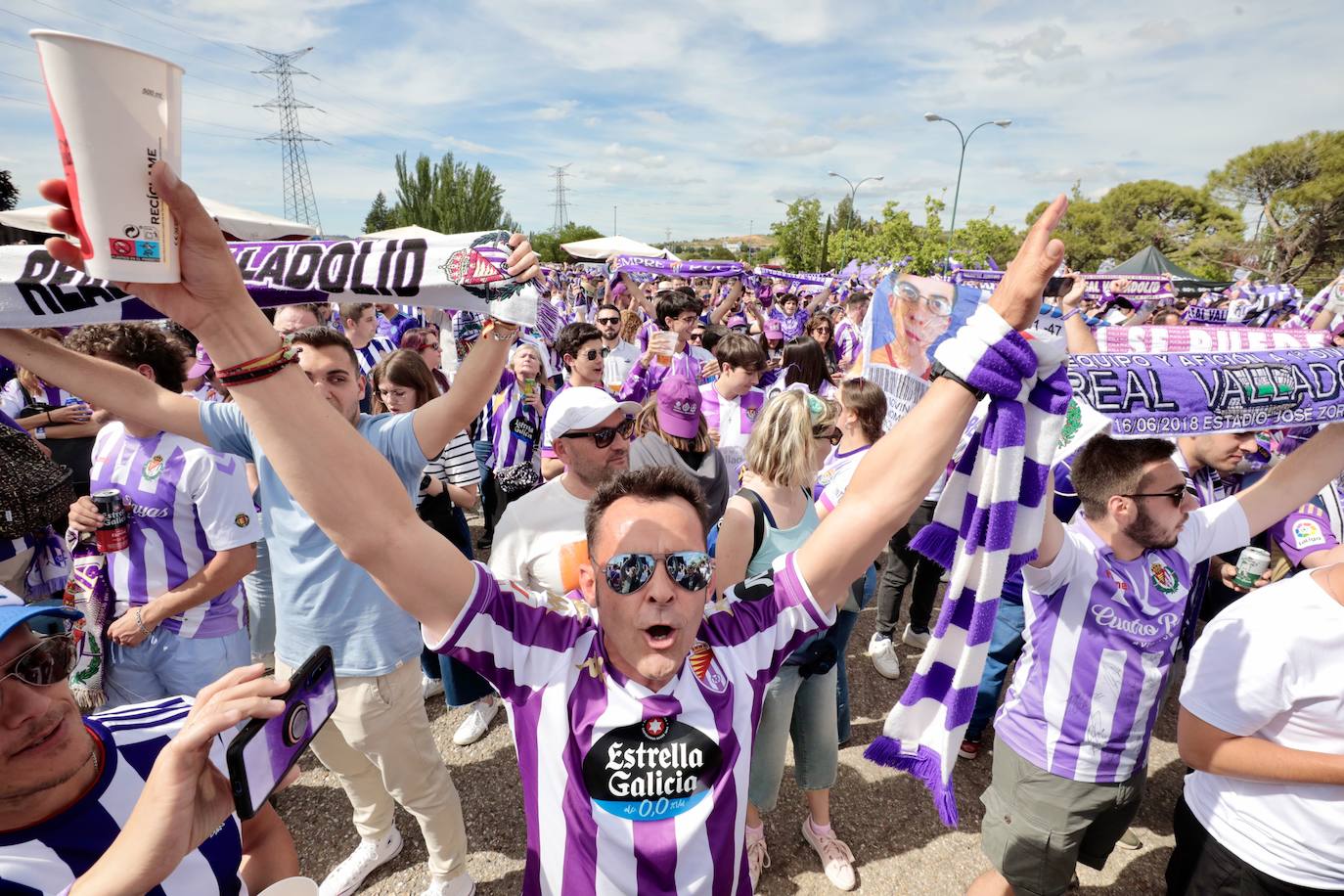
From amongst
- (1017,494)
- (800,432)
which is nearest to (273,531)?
(800,432)

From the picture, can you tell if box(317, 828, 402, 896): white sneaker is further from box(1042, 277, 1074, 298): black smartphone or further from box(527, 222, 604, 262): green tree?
box(527, 222, 604, 262): green tree

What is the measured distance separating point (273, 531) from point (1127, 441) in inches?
128

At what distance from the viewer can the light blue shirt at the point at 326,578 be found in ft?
8.10

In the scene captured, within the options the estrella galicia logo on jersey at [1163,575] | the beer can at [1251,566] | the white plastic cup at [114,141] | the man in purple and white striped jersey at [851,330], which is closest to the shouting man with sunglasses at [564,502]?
the white plastic cup at [114,141]

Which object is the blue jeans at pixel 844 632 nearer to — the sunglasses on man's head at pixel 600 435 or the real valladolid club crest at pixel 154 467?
the sunglasses on man's head at pixel 600 435

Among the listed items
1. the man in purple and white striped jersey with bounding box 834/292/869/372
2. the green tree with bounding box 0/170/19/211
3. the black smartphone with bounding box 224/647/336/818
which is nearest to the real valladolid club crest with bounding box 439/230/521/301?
the black smartphone with bounding box 224/647/336/818

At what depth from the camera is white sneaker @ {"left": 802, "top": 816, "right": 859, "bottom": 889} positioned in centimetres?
305

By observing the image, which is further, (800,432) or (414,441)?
(800,432)

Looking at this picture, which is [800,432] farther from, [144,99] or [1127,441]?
[144,99]

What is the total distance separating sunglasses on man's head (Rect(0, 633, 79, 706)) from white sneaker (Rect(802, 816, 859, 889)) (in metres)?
3.10

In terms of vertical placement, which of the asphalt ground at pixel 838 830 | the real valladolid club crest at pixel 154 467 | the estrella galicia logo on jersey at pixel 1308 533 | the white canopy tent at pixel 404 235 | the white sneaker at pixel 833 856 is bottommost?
the asphalt ground at pixel 838 830

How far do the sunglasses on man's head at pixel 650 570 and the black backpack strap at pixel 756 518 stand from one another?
3.74ft

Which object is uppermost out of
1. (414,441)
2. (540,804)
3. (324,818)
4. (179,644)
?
(414,441)

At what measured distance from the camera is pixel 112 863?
1120 mm
